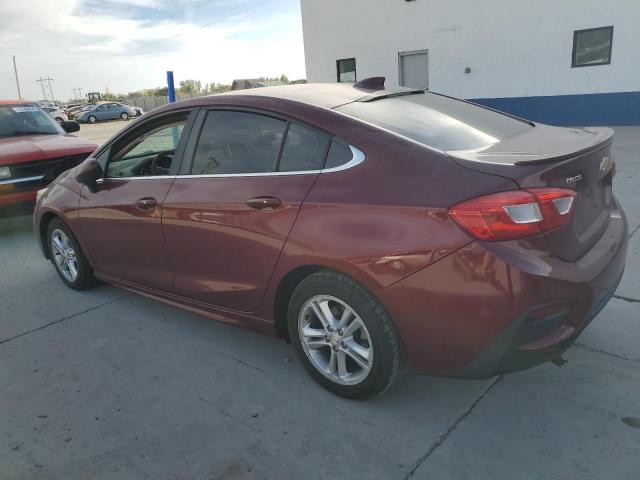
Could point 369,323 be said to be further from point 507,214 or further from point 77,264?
point 77,264

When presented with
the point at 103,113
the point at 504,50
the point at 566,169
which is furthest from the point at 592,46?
the point at 103,113

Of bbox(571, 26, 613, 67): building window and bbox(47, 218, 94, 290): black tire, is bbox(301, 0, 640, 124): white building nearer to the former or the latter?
bbox(571, 26, 613, 67): building window

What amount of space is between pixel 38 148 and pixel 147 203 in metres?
3.94

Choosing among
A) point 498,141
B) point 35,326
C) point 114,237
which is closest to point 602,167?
point 498,141

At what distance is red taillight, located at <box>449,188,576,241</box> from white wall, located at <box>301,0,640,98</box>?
42.0ft

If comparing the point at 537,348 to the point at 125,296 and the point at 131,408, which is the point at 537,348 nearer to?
the point at 131,408

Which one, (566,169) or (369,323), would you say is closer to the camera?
(566,169)

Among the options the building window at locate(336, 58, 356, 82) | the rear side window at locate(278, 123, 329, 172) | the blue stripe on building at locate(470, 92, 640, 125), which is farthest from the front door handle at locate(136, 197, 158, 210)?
the building window at locate(336, 58, 356, 82)

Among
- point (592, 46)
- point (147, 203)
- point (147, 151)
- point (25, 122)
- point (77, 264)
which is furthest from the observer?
point (592, 46)

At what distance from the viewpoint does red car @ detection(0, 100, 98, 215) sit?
20.1ft

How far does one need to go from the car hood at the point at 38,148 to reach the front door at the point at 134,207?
2.80 meters

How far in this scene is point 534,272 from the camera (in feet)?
7.01

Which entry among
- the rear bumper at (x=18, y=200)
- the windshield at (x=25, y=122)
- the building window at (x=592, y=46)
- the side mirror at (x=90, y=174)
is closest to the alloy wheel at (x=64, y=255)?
the side mirror at (x=90, y=174)

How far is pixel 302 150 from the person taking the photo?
2.79m
